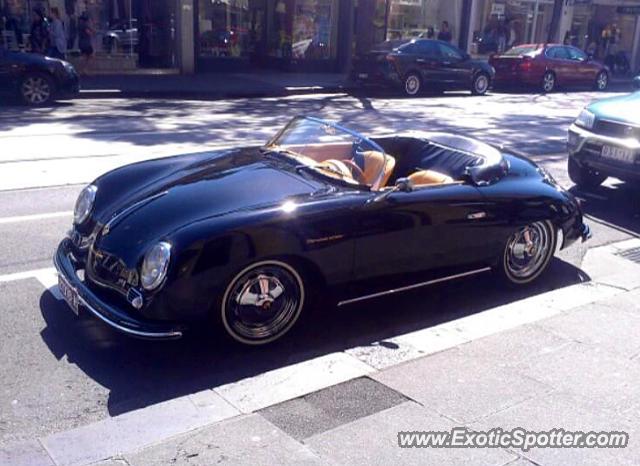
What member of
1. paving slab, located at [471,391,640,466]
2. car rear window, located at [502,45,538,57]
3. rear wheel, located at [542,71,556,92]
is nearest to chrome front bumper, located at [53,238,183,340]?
paving slab, located at [471,391,640,466]

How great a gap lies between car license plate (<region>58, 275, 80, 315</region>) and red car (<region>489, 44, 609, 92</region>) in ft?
68.2

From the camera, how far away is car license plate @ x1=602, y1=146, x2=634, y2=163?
26.5 ft

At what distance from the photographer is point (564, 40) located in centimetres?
3344

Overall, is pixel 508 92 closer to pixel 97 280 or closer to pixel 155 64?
pixel 155 64

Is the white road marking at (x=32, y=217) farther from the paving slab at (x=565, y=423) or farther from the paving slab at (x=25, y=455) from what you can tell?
the paving slab at (x=565, y=423)

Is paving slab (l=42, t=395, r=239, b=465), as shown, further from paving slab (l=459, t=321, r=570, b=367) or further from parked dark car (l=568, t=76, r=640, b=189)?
parked dark car (l=568, t=76, r=640, b=189)

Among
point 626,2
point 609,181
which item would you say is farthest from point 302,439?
point 626,2

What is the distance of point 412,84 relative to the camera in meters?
20.5

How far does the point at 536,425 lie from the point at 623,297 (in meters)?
2.37

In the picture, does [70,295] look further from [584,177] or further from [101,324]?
[584,177]

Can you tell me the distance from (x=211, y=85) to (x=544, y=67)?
34.0ft

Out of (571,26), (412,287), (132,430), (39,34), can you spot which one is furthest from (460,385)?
(571,26)

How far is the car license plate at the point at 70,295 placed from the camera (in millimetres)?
4410

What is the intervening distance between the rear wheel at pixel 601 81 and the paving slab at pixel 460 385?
23516 millimetres
